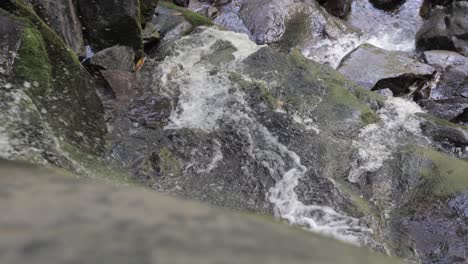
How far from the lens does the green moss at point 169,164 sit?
15.7 ft

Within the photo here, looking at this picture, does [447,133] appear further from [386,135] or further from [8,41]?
[8,41]

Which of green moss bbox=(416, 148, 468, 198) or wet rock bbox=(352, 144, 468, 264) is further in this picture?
green moss bbox=(416, 148, 468, 198)

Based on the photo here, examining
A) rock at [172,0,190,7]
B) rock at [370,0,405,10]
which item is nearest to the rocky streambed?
rock at [172,0,190,7]

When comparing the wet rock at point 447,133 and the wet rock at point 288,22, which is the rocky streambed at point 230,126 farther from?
the wet rock at point 288,22

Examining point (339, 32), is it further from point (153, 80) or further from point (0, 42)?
point (0, 42)

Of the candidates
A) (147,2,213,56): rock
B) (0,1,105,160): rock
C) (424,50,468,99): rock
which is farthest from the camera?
(424,50,468,99): rock

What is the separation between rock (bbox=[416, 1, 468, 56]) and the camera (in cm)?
964

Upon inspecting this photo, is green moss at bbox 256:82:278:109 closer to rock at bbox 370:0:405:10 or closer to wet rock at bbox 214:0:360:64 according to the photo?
wet rock at bbox 214:0:360:64

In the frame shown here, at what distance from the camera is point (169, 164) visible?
488 centimetres

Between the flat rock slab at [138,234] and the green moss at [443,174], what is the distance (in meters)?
4.12

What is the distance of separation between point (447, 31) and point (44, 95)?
28.7ft

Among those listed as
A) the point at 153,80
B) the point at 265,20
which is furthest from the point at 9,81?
the point at 265,20

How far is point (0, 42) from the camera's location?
4.40 m

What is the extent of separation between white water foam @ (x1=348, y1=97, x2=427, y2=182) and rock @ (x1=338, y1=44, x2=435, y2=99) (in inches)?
Result: 46.1
